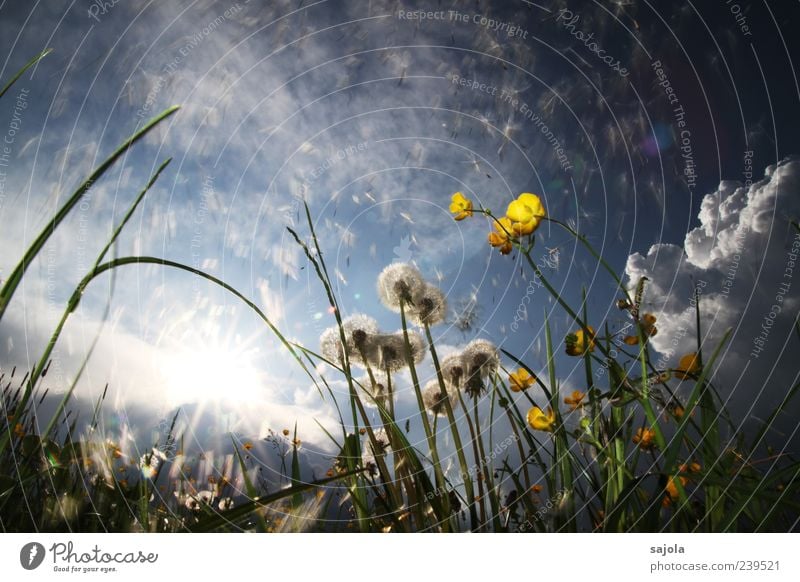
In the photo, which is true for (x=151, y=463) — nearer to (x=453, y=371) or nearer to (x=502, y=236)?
(x=453, y=371)

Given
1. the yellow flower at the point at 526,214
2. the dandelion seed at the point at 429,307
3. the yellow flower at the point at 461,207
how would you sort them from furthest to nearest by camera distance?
the dandelion seed at the point at 429,307 → the yellow flower at the point at 461,207 → the yellow flower at the point at 526,214

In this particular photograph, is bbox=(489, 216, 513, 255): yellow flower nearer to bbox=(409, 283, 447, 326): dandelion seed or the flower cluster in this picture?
the flower cluster

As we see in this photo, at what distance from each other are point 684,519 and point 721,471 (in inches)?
7.0

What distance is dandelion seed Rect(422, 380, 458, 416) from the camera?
1.71 meters

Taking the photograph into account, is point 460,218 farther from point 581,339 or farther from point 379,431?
point 379,431

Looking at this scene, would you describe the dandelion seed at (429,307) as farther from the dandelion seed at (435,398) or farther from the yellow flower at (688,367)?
the yellow flower at (688,367)

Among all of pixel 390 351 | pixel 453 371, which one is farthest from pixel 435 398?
pixel 390 351

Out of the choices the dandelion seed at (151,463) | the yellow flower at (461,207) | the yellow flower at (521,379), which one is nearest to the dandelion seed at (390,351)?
the yellow flower at (521,379)

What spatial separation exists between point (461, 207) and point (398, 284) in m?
0.50

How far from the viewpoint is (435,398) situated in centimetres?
175

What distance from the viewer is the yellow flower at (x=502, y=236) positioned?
1374 millimetres

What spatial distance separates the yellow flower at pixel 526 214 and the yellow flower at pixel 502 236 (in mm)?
18
